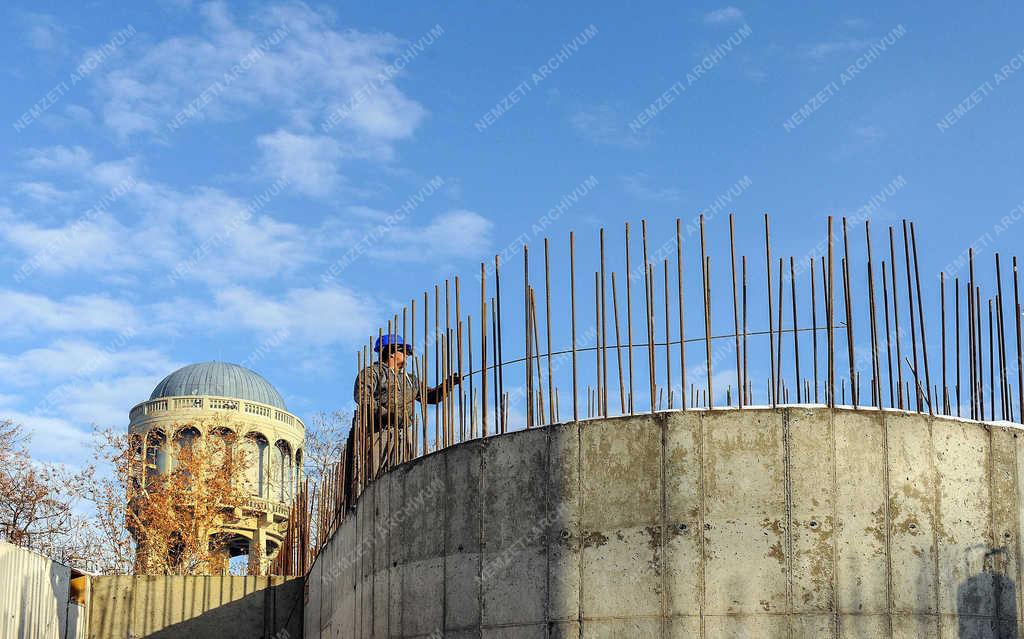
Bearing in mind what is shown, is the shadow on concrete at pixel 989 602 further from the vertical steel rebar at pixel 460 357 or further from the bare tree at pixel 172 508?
the bare tree at pixel 172 508

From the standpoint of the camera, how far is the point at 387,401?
12.5m

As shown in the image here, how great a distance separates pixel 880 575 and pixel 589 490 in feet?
7.77

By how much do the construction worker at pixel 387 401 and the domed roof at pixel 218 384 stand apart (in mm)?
35679

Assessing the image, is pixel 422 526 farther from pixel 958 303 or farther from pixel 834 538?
pixel 958 303

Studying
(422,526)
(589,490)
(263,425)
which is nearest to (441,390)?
(422,526)

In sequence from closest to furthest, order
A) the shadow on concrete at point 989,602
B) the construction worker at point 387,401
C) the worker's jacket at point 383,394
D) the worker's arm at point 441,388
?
the shadow on concrete at point 989,602 < the worker's arm at point 441,388 < the construction worker at point 387,401 < the worker's jacket at point 383,394

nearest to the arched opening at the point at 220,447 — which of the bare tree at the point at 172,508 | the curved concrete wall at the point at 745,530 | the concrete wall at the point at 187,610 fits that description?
the bare tree at the point at 172,508

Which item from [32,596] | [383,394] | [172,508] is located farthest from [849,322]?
[172,508]

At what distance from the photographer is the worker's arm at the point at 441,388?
1129 cm

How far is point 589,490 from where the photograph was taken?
31.9 feet

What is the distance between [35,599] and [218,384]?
35529mm

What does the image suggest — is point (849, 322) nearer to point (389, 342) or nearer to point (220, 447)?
point (389, 342)

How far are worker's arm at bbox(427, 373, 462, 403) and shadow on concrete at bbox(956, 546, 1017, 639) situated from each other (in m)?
4.76

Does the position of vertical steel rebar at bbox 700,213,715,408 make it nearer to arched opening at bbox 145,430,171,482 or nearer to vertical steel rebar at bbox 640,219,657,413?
vertical steel rebar at bbox 640,219,657,413
